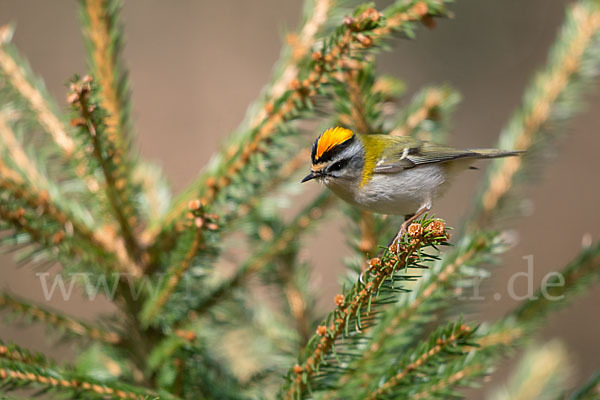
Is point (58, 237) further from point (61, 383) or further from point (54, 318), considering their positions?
point (61, 383)

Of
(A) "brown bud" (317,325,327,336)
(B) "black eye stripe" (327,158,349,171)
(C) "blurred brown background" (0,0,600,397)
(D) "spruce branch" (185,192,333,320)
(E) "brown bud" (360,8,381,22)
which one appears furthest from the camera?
(C) "blurred brown background" (0,0,600,397)

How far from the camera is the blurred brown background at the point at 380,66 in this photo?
3930 millimetres

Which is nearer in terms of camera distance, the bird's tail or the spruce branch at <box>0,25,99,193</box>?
the spruce branch at <box>0,25,99,193</box>

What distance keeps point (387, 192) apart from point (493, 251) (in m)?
0.41

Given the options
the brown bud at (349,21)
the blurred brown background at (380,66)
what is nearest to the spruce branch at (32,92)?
the brown bud at (349,21)

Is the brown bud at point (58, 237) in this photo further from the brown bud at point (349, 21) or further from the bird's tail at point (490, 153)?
the bird's tail at point (490, 153)

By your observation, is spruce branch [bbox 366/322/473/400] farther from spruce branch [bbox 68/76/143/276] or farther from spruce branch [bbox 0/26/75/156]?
spruce branch [bbox 0/26/75/156]

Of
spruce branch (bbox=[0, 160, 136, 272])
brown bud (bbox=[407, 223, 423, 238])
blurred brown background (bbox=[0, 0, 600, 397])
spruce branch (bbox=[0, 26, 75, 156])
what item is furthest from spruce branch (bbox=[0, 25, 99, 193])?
blurred brown background (bbox=[0, 0, 600, 397])

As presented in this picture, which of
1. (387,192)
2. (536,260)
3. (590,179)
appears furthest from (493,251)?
(590,179)

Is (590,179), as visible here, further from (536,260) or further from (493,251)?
(493,251)

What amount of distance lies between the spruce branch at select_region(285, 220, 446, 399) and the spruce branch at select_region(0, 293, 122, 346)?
492 mm

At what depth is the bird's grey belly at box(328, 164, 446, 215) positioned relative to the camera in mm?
1434

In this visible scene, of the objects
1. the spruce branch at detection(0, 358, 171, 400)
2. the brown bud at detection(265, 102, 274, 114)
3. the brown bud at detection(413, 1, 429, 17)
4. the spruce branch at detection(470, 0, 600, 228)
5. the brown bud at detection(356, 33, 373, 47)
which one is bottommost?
the spruce branch at detection(0, 358, 171, 400)

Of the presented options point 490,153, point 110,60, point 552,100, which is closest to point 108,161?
point 110,60
